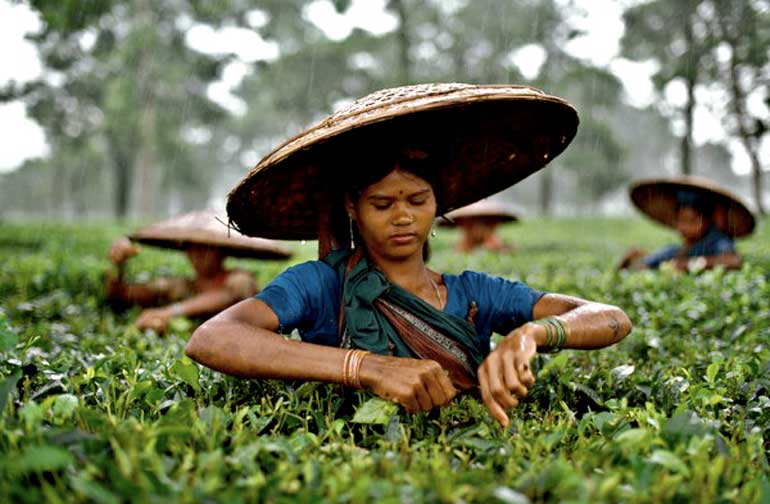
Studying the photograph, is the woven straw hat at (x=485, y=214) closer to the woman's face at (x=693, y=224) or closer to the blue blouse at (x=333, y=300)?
the woman's face at (x=693, y=224)

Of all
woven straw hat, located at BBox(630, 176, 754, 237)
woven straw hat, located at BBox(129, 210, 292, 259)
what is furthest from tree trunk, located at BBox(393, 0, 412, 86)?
woven straw hat, located at BBox(129, 210, 292, 259)

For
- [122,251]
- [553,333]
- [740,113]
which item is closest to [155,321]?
[122,251]

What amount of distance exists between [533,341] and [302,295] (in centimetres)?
87

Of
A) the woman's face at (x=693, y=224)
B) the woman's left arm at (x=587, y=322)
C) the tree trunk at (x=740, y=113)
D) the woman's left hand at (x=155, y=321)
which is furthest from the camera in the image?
the tree trunk at (x=740, y=113)

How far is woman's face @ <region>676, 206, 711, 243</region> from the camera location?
6.62 m

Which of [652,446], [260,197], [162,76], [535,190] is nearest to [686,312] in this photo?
[652,446]

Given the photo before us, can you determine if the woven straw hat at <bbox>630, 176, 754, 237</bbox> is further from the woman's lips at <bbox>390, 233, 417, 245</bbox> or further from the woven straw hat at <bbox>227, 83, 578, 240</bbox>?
the woman's lips at <bbox>390, 233, 417, 245</bbox>

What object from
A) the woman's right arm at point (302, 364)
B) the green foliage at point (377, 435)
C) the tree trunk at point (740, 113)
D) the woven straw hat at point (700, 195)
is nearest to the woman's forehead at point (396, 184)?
the woman's right arm at point (302, 364)

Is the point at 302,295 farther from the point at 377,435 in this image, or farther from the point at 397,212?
the point at 377,435

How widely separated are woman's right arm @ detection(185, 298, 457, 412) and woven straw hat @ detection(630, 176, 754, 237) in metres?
5.35

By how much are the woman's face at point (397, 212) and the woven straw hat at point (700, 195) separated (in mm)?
4925

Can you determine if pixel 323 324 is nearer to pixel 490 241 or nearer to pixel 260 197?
pixel 260 197

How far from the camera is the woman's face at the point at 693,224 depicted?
21.7 ft

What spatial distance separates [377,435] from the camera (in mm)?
1981
